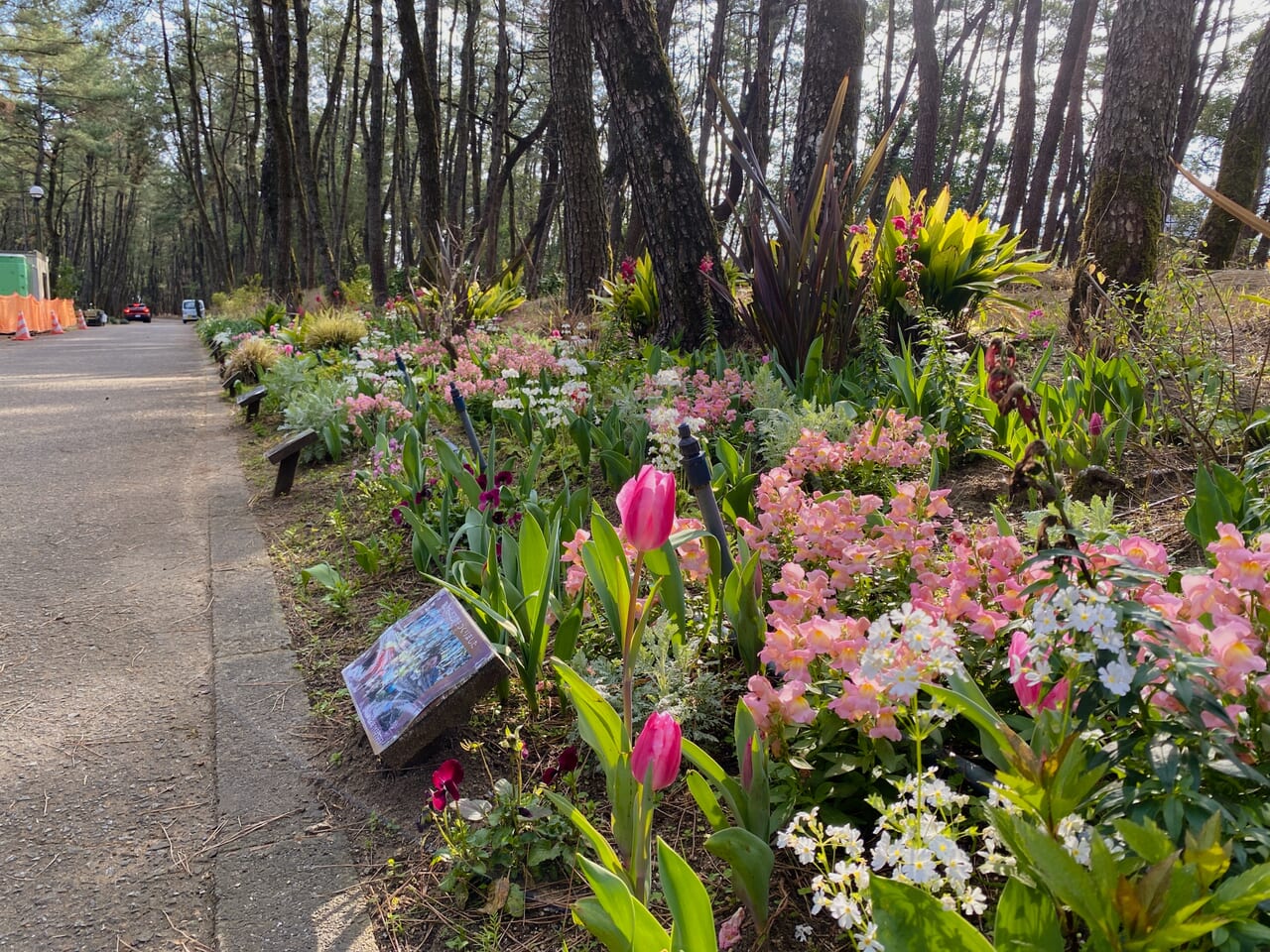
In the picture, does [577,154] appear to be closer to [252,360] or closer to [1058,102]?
[252,360]

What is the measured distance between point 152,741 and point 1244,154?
1070cm

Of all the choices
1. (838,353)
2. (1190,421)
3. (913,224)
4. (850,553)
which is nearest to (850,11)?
(913,224)

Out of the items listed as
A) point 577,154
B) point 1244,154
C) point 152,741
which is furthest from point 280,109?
point 152,741

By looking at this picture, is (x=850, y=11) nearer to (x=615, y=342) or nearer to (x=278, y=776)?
(x=615, y=342)

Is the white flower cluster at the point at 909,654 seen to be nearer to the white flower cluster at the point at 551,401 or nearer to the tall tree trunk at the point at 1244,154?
the white flower cluster at the point at 551,401

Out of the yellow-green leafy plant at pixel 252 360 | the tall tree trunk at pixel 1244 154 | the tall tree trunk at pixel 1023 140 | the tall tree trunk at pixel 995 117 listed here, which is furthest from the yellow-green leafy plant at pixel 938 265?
the tall tree trunk at pixel 995 117

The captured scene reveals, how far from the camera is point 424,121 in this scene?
10102mm

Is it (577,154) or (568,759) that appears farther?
(577,154)

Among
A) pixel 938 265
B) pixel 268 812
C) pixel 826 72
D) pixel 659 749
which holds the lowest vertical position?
pixel 268 812

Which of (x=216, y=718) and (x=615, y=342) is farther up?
(x=615, y=342)

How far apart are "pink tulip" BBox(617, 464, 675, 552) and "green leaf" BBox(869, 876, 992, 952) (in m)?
0.50

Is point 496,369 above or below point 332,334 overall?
below

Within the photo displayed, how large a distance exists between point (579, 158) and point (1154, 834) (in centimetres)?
766

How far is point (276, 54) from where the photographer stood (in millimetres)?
12516
